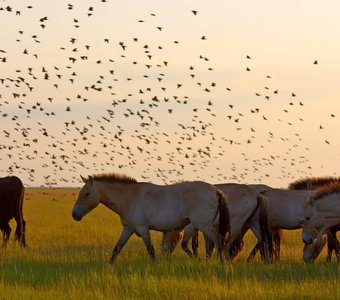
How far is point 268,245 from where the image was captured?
16.7 metres

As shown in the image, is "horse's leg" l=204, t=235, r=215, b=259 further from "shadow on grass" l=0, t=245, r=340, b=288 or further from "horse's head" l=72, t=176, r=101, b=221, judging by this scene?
"horse's head" l=72, t=176, r=101, b=221

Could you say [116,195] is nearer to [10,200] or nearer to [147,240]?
[147,240]

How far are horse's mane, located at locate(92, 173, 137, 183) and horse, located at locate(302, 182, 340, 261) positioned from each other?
368cm

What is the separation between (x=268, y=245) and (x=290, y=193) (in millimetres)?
1642

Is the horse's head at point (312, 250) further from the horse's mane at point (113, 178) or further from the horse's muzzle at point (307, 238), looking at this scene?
A: the horse's mane at point (113, 178)

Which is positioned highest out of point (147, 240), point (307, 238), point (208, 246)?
point (147, 240)

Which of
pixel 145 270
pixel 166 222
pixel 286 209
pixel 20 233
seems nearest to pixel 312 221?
pixel 286 209

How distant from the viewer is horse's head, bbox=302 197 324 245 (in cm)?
1538

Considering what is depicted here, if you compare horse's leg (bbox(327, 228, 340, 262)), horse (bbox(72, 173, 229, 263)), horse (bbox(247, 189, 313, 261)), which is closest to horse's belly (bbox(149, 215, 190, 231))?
horse (bbox(72, 173, 229, 263))

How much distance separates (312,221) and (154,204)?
10.2 ft

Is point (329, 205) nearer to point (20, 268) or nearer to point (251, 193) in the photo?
point (251, 193)

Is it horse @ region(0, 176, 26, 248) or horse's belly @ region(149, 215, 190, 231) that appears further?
horse @ region(0, 176, 26, 248)

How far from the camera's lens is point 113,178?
16.8 metres

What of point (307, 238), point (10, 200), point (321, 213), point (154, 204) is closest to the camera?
point (321, 213)
